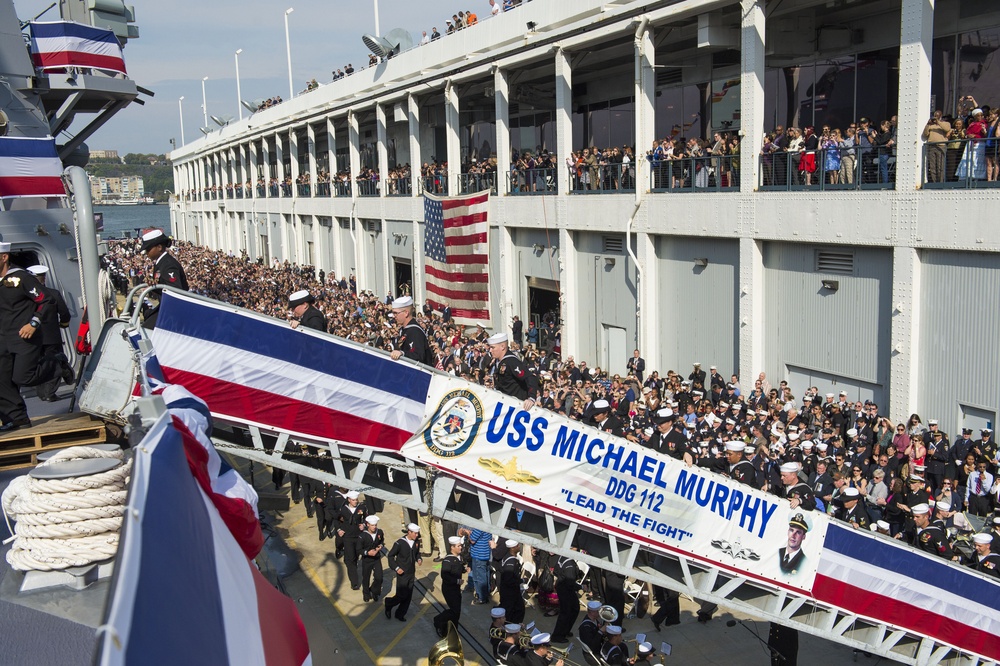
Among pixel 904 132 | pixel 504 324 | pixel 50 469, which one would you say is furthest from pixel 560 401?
pixel 50 469

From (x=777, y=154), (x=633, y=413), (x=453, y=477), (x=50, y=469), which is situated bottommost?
(x=633, y=413)

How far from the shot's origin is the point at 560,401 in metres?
17.8

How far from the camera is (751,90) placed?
17.9m

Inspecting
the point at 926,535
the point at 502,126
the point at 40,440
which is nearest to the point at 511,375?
the point at 40,440

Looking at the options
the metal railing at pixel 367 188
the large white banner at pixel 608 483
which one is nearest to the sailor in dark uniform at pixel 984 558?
the large white banner at pixel 608 483

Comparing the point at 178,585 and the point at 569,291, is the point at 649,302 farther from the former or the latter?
the point at 178,585

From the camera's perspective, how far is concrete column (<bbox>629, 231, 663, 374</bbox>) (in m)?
21.6

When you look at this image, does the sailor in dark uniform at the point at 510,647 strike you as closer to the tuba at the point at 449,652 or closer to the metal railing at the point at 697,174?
the tuba at the point at 449,652

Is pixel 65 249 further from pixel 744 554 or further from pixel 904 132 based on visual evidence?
pixel 904 132

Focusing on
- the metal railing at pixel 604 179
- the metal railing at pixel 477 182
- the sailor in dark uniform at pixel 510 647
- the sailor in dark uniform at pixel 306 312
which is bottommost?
the sailor in dark uniform at pixel 510 647

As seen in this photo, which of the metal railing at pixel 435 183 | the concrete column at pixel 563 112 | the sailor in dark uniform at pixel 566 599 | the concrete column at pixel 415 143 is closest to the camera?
the sailor in dark uniform at pixel 566 599

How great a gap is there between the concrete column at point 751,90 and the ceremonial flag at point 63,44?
532 inches

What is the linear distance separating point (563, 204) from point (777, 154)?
840 centimetres

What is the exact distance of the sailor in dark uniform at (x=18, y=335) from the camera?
242 inches
